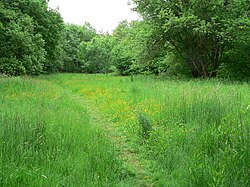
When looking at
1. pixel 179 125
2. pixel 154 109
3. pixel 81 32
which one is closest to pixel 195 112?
pixel 179 125

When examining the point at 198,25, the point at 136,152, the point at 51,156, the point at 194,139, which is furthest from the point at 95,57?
the point at 51,156

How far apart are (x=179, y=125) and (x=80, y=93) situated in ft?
28.9

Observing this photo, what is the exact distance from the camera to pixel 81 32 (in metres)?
66.4

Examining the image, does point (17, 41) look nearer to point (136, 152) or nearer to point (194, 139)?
point (136, 152)

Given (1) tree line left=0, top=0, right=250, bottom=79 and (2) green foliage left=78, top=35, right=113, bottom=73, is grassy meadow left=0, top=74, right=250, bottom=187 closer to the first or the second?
(1) tree line left=0, top=0, right=250, bottom=79

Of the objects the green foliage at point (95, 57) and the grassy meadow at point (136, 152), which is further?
the green foliage at point (95, 57)

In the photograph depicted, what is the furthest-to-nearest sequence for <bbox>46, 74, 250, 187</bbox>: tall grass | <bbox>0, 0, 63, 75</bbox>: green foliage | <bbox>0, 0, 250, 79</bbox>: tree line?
<bbox>0, 0, 63, 75</bbox>: green foliage < <bbox>0, 0, 250, 79</bbox>: tree line < <bbox>46, 74, 250, 187</bbox>: tall grass

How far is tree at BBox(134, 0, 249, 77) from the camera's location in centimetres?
1598

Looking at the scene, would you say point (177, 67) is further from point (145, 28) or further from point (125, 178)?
point (125, 178)

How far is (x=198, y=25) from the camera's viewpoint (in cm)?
1592

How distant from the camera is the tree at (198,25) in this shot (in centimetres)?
1598

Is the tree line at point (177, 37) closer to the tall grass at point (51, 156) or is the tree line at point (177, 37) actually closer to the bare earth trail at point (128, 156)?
the bare earth trail at point (128, 156)

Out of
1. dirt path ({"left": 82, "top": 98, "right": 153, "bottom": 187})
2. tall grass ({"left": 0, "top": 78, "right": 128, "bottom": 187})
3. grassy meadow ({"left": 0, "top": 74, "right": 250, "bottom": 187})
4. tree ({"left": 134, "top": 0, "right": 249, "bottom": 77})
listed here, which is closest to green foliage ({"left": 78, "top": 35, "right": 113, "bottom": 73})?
tree ({"left": 134, "top": 0, "right": 249, "bottom": 77})

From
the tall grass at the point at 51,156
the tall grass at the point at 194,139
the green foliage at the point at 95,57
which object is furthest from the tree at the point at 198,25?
the green foliage at the point at 95,57
